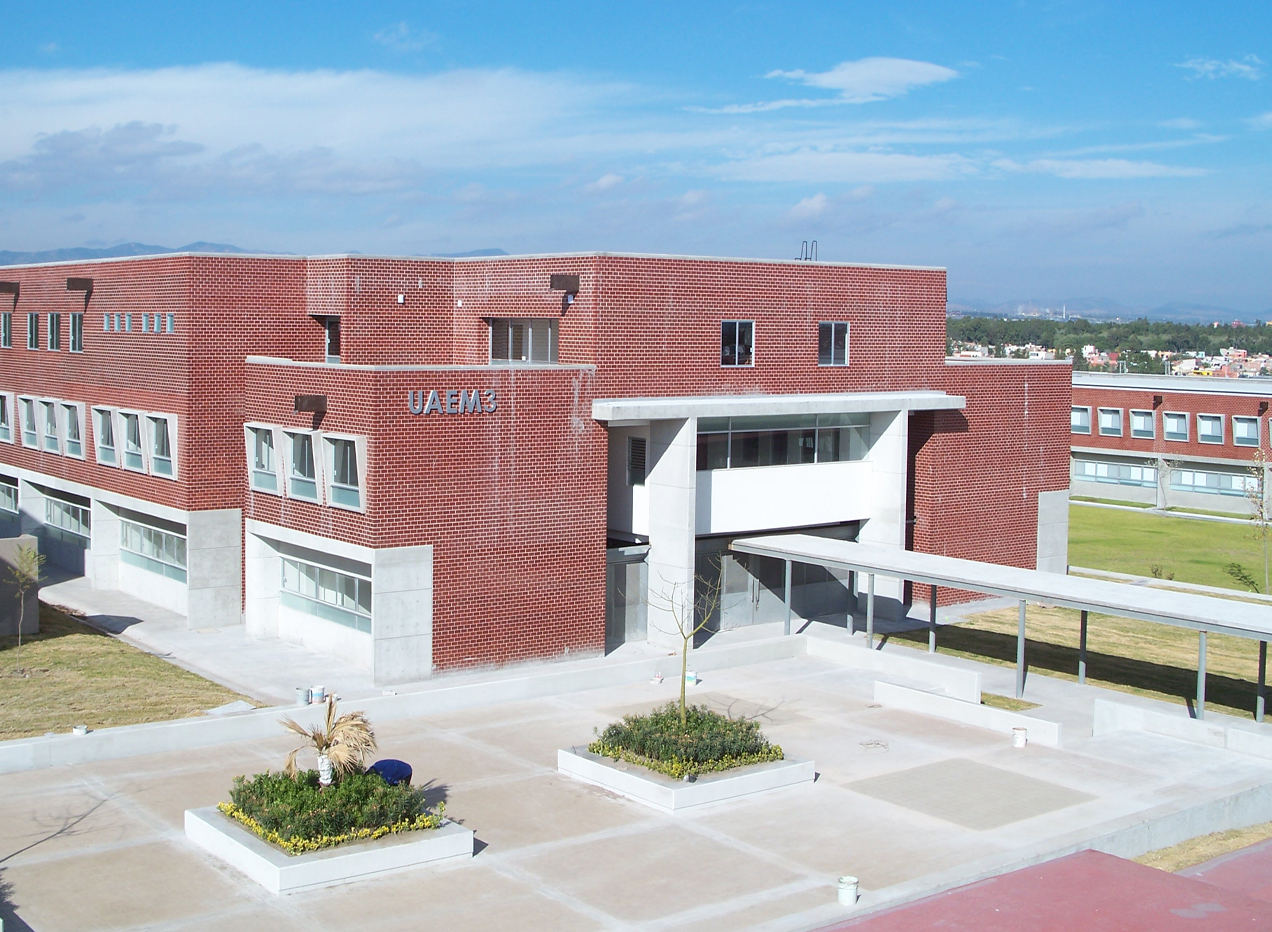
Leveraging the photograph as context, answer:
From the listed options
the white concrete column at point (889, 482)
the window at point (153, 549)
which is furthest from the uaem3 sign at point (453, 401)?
the white concrete column at point (889, 482)

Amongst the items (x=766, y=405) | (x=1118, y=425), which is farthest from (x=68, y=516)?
(x=1118, y=425)

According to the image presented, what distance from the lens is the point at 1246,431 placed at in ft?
222

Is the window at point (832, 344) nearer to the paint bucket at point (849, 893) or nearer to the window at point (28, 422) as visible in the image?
the paint bucket at point (849, 893)

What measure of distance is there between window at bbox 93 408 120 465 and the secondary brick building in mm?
89

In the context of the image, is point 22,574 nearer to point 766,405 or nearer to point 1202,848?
point 766,405

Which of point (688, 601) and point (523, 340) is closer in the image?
point (688, 601)

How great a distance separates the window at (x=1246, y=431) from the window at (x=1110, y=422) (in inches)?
257

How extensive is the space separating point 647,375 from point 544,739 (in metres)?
10.7

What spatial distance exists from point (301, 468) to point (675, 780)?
14.2 metres

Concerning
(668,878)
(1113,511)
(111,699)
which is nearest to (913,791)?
(668,878)

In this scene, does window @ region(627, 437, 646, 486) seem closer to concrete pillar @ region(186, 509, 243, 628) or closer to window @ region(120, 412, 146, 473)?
concrete pillar @ region(186, 509, 243, 628)

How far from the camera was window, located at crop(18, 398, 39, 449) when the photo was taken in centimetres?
4441

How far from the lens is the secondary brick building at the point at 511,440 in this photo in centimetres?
3008

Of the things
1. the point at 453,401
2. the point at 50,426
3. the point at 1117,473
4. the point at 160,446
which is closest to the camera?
the point at 453,401
